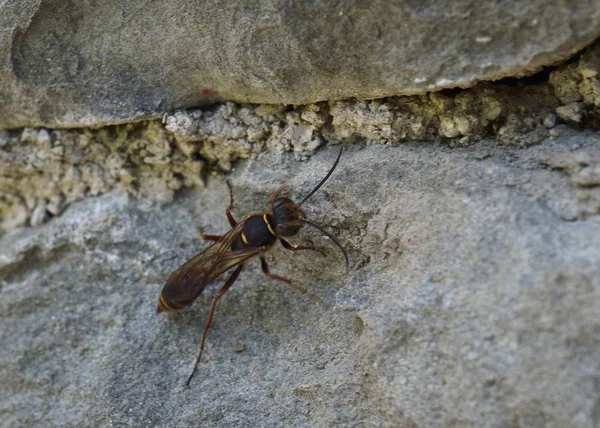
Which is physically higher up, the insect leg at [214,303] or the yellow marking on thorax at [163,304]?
the yellow marking on thorax at [163,304]

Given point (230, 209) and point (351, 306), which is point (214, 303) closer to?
point (230, 209)

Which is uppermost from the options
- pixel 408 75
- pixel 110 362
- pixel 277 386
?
pixel 408 75

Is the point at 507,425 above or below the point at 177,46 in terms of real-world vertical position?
below

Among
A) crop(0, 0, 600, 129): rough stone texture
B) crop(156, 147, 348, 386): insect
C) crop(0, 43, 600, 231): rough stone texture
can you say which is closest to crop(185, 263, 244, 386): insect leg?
crop(156, 147, 348, 386): insect

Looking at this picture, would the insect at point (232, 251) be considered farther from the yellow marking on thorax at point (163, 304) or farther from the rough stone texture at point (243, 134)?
the rough stone texture at point (243, 134)

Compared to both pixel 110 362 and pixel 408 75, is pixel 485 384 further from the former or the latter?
pixel 110 362

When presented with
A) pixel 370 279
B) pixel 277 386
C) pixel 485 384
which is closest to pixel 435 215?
pixel 370 279

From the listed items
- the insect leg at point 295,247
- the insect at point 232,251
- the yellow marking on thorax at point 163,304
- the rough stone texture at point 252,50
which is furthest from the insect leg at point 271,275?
the rough stone texture at point 252,50
